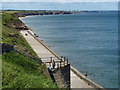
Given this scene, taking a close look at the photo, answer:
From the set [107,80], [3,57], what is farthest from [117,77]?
[3,57]

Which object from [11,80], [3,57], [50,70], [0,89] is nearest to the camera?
[0,89]

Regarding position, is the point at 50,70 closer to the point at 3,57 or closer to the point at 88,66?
the point at 3,57

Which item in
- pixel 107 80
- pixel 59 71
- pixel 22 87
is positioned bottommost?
pixel 107 80

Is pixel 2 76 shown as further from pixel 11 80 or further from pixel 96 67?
pixel 96 67

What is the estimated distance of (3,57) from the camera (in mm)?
19562

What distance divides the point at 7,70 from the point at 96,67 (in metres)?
26.3

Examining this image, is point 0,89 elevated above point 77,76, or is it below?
above

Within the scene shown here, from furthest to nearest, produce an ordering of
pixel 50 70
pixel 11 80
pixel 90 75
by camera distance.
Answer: pixel 90 75 → pixel 50 70 → pixel 11 80

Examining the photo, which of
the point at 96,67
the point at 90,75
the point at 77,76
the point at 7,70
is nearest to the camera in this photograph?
the point at 7,70

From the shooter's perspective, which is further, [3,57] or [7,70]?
[3,57]

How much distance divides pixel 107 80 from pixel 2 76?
70.6 feet

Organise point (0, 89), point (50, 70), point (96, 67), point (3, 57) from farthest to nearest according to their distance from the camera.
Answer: point (96, 67)
point (50, 70)
point (3, 57)
point (0, 89)

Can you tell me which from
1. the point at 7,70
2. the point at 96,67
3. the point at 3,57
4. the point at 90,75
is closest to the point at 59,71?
the point at 3,57

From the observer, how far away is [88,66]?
133 feet
